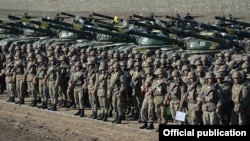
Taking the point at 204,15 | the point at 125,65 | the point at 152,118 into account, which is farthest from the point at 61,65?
the point at 204,15

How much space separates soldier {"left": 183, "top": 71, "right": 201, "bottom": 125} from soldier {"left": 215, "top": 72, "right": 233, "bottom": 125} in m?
0.56

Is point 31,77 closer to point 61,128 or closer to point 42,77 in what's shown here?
point 42,77

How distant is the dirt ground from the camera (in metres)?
16.1

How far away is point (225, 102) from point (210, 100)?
1.46 feet

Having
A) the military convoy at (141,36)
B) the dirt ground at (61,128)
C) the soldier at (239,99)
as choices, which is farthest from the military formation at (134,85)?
the military convoy at (141,36)

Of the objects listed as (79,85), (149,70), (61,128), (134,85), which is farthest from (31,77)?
(149,70)

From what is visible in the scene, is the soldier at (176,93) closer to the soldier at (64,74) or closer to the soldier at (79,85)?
the soldier at (79,85)

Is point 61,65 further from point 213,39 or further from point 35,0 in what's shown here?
point 35,0

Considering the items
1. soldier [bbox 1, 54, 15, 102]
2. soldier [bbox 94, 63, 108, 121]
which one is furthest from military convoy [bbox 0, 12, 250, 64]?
soldier [bbox 94, 63, 108, 121]

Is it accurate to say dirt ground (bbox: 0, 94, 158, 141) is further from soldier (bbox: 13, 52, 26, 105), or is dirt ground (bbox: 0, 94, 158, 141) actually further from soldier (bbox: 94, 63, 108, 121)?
soldier (bbox: 13, 52, 26, 105)

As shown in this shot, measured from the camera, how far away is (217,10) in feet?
169

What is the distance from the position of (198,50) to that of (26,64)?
6232mm

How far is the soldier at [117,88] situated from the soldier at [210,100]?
10.6 ft

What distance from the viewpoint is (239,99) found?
14602mm
